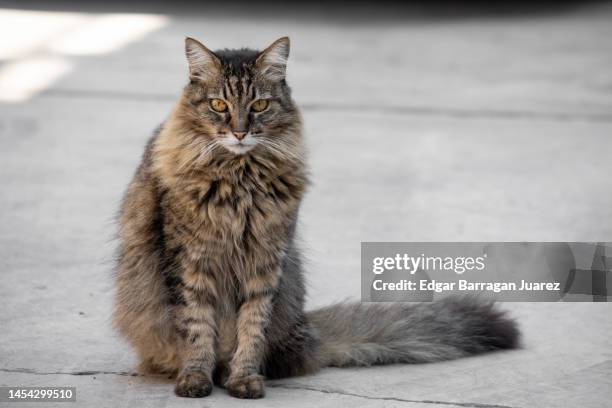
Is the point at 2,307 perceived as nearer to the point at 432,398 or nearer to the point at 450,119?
the point at 432,398

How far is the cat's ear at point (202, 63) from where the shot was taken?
12.1 feet

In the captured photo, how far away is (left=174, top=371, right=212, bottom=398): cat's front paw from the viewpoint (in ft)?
11.8

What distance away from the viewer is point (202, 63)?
12.1 ft

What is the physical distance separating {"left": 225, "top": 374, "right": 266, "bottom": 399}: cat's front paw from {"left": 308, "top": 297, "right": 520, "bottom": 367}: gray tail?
41 cm

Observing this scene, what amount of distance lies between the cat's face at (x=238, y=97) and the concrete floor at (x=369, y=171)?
2.84ft

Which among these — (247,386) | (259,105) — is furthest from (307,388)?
(259,105)

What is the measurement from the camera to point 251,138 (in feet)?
12.0

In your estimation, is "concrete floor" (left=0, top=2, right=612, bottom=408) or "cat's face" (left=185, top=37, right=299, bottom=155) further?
"concrete floor" (left=0, top=2, right=612, bottom=408)

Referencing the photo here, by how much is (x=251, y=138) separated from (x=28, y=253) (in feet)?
6.08

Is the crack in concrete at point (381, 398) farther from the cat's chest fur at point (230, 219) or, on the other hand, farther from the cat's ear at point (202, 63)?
the cat's ear at point (202, 63)

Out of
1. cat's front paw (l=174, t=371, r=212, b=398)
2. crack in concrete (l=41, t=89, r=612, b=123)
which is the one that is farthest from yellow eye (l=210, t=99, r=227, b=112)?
crack in concrete (l=41, t=89, r=612, b=123)

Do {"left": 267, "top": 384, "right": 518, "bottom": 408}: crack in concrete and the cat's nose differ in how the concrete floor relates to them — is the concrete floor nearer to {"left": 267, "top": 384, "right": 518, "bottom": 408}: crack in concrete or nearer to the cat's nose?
{"left": 267, "top": 384, "right": 518, "bottom": 408}: crack in concrete

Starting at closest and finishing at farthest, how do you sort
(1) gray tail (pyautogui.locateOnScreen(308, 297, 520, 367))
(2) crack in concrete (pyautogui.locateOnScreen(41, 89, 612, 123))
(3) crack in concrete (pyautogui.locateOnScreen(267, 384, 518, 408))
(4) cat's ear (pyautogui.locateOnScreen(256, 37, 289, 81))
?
(3) crack in concrete (pyautogui.locateOnScreen(267, 384, 518, 408)), (4) cat's ear (pyautogui.locateOnScreen(256, 37, 289, 81)), (1) gray tail (pyautogui.locateOnScreen(308, 297, 520, 367)), (2) crack in concrete (pyautogui.locateOnScreen(41, 89, 612, 123))

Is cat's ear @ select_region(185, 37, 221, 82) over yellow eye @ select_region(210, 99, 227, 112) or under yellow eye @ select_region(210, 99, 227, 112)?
over
